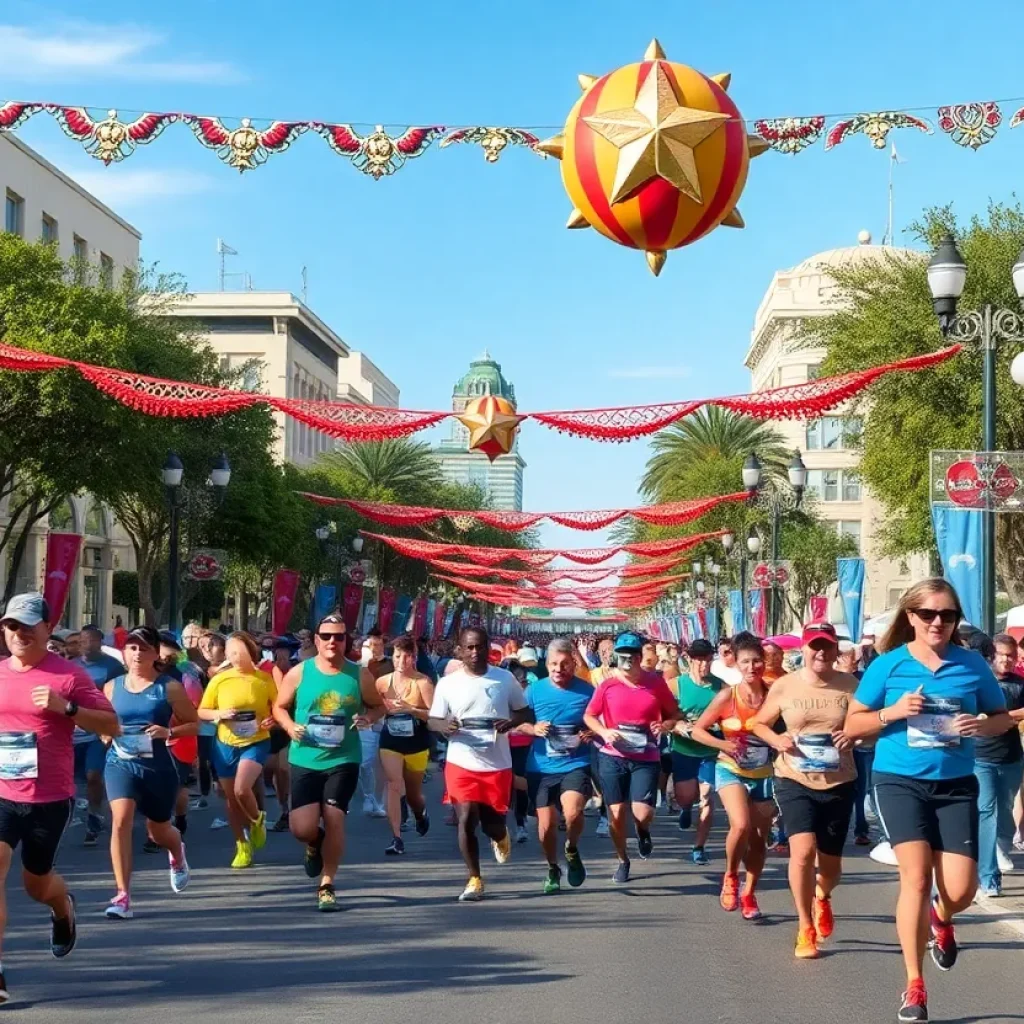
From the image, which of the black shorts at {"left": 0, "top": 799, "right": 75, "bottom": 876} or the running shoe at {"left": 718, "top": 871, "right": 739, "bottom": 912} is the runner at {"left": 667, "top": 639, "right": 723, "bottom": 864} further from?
the black shorts at {"left": 0, "top": 799, "right": 75, "bottom": 876}

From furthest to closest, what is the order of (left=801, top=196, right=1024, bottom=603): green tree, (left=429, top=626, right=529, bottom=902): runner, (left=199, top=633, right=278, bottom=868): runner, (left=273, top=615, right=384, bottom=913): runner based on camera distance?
(left=801, top=196, right=1024, bottom=603): green tree < (left=199, top=633, right=278, bottom=868): runner < (left=429, top=626, right=529, bottom=902): runner < (left=273, top=615, right=384, bottom=913): runner

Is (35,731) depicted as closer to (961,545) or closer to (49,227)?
(961,545)

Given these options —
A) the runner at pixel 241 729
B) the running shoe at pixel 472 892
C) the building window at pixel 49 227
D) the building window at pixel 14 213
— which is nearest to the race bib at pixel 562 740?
the running shoe at pixel 472 892

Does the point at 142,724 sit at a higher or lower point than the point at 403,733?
higher

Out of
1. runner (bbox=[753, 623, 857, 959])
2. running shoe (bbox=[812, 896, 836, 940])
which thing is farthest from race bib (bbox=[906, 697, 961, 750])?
running shoe (bbox=[812, 896, 836, 940])

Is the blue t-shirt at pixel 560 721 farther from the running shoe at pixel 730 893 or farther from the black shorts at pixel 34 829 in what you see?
the black shorts at pixel 34 829

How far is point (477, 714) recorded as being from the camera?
39.6 feet

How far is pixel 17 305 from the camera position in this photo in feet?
107

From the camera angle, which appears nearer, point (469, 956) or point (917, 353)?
point (469, 956)

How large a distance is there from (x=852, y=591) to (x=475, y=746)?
53.3ft

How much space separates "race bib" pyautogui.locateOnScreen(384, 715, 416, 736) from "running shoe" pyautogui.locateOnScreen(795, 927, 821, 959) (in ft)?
19.6

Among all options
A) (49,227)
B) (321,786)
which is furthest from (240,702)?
(49,227)

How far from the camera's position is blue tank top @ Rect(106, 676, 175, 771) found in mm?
11016

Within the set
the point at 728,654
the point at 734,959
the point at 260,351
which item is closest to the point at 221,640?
the point at 728,654
